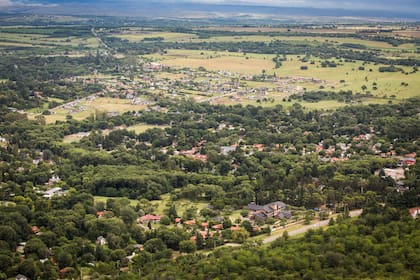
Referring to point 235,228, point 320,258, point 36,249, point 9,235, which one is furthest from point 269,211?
point 9,235

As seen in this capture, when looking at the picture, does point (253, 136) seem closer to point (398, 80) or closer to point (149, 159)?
point (149, 159)

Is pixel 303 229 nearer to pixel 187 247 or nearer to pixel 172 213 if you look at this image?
pixel 187 247

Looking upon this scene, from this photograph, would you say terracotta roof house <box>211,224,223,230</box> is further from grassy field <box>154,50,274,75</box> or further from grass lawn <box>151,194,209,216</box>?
grassy field <box>154,50,274,75</box>

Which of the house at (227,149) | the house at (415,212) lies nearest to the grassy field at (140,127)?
the house at (227,149)

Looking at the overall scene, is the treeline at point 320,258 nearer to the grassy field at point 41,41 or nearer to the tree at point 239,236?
the tree at point 239,236

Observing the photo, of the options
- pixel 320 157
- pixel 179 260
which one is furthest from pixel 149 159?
pixel 179 260

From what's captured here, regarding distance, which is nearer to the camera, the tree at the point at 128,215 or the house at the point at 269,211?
the tree at the point at 128,215
